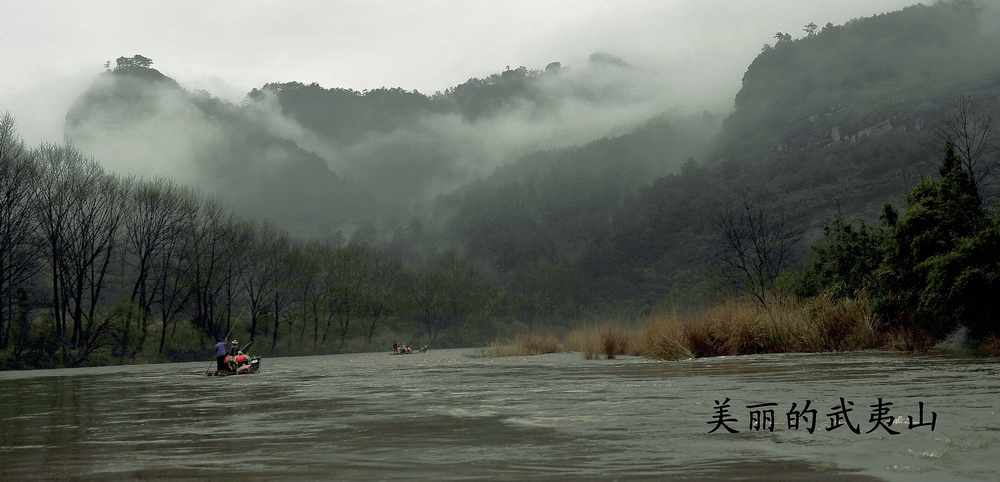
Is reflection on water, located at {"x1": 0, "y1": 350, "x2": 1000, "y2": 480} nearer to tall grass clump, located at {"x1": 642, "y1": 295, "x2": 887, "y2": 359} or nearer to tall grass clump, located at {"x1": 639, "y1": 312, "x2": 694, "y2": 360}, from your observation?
tall grass clump, located at {"x1": 642, "y1": 295, "x2": 887, "y2": 359}

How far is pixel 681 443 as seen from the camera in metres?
6.85

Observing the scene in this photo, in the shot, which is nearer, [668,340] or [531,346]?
[668,340]

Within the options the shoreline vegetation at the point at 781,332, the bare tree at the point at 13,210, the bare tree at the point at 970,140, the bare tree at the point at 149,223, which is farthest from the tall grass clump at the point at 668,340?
the bare tree at the point at 149,223

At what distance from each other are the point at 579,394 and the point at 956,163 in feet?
69.4

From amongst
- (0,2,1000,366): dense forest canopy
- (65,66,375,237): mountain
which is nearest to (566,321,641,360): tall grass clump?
(0,2,1000,366): dense forest canopy

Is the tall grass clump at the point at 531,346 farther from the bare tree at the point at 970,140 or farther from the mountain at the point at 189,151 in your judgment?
the mountain at the point at 189,151

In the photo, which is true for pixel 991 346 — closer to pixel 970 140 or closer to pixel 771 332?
pixel 771 332

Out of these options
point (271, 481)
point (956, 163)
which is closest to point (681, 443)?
point (271, 481)

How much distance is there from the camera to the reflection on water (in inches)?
227

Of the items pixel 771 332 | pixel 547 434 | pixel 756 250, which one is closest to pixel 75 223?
pixel 756 250

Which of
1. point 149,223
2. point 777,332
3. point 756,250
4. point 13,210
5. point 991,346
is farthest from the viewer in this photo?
point 149,223

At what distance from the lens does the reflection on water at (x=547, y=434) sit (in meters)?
5.76

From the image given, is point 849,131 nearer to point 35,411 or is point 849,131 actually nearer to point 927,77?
point 927,77

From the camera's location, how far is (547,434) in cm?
776
